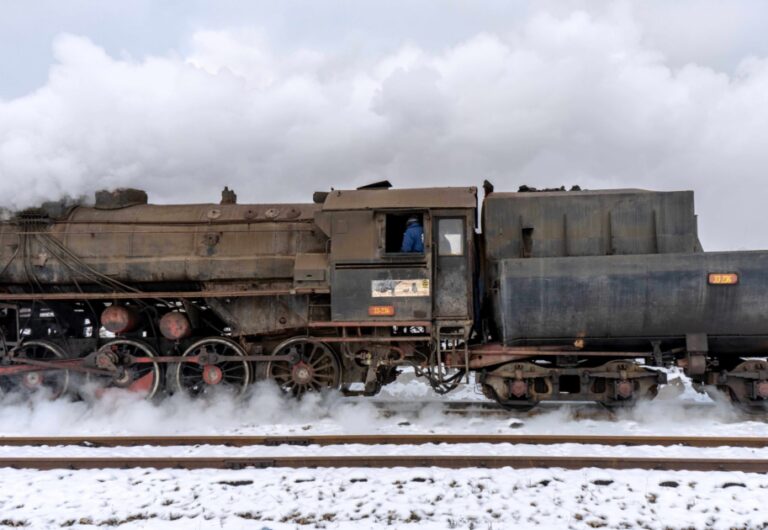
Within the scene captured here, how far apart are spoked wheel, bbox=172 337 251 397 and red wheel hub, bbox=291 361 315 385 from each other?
2.39 feet

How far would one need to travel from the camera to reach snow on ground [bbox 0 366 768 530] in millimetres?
4004

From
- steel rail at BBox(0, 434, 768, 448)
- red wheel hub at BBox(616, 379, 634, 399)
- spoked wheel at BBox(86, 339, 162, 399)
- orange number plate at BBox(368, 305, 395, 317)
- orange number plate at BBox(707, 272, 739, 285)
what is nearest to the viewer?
steel rail at BBox(0, 434, 768, 448)

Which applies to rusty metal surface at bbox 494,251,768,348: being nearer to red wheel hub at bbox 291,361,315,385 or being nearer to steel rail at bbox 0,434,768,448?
steel rail at bbox 0,434,768,448

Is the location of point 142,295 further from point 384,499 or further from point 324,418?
point 384,499

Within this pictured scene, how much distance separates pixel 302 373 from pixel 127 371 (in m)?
2.65

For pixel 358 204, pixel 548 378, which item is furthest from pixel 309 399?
pixel 548 378

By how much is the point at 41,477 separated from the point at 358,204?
182 inches

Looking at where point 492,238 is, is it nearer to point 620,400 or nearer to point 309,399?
point 620,400

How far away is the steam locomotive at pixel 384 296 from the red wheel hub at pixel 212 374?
0.03m

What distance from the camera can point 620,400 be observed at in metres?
6.61

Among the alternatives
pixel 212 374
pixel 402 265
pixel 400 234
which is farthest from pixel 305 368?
pixel 400 234

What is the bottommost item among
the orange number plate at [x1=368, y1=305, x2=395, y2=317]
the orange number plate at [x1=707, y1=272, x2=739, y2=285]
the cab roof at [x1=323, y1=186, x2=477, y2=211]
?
the orange number plate at [x1=368, y1=305, x2=395, y2=317]

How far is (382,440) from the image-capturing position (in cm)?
580

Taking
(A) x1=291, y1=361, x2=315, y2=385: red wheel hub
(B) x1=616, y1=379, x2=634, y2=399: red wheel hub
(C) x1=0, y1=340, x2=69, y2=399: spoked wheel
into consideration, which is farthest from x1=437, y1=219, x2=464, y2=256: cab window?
(C) x1=0, y1=340, x2=69, y2=399: spoked wheel
